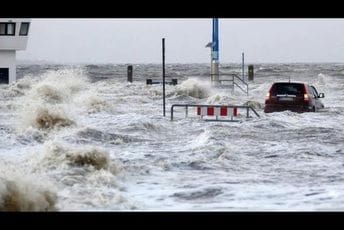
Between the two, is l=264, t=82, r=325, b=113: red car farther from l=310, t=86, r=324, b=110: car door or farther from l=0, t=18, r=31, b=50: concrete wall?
l=0, t=18, r=31, b=50: concrete wall

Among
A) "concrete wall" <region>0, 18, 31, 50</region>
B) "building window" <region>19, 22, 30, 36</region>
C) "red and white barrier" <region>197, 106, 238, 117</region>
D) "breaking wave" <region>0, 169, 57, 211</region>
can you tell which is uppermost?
"building window" <region>19, 22, 30, 36</region>

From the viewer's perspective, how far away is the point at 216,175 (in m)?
11.0

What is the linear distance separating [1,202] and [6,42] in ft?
127

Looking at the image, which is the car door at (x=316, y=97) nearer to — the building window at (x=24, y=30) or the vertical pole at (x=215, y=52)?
the vertical pole at (x=215, y=52)

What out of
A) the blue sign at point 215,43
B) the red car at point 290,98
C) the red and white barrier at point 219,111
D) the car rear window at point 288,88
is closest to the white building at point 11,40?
the blue sign at point 215,43

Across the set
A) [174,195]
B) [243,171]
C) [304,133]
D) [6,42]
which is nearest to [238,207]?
[174,195]

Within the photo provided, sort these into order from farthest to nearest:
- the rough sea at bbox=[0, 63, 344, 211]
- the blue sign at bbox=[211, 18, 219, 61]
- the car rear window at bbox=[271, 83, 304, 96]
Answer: the blue sign at bbox=[211, 18, 219, 61], the car rear window at bbox=[271, 83, 304, 96], the rough sea at bbox=[0, 63, 344, 211]

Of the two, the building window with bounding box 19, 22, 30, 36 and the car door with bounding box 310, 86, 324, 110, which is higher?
the building window with bounding box 19, 22, 30, 36

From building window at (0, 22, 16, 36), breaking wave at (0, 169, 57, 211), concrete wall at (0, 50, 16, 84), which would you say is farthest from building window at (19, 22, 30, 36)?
breaking wave at (0, 169, 57, 211)

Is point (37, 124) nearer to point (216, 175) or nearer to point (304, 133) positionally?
point (304, 133)

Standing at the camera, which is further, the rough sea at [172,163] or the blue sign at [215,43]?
the blue sign at [215,43]

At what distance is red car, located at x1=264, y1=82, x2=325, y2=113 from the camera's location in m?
22.1

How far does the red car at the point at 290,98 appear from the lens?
22.1 m
